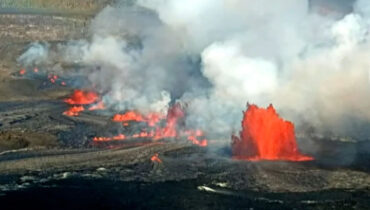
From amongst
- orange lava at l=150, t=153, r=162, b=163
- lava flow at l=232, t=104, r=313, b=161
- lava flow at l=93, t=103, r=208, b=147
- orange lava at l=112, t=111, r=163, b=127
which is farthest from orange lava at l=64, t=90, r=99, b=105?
lava flow at l=232, t=104, r=313, b=161

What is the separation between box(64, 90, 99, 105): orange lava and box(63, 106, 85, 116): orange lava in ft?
12.9

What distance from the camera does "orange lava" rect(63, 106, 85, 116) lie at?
90.7m

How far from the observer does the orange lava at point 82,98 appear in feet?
326

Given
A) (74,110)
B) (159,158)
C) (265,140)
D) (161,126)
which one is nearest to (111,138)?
(161,126)

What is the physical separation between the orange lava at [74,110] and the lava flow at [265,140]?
27.7 meters

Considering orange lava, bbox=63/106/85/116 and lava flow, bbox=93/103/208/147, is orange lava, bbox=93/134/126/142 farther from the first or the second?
orange lava, bbox=63/106/85/116

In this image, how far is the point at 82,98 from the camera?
334ft

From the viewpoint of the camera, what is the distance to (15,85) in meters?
112

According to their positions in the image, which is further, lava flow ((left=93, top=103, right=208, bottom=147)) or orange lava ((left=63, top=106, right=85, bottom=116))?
orange lava ((left=63, top=106, right=85, bottom=116))

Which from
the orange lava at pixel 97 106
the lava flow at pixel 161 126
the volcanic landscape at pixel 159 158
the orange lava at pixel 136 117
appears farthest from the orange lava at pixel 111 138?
the orange lava at pixel 97 106

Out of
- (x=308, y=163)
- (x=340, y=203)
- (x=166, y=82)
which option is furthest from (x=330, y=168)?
(x=166, y=82)

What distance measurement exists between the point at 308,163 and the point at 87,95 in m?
45.7

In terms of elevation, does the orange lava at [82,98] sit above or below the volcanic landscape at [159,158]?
above

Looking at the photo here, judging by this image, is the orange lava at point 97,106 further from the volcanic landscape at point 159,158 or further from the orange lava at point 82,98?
the orange lava at point 82,98
